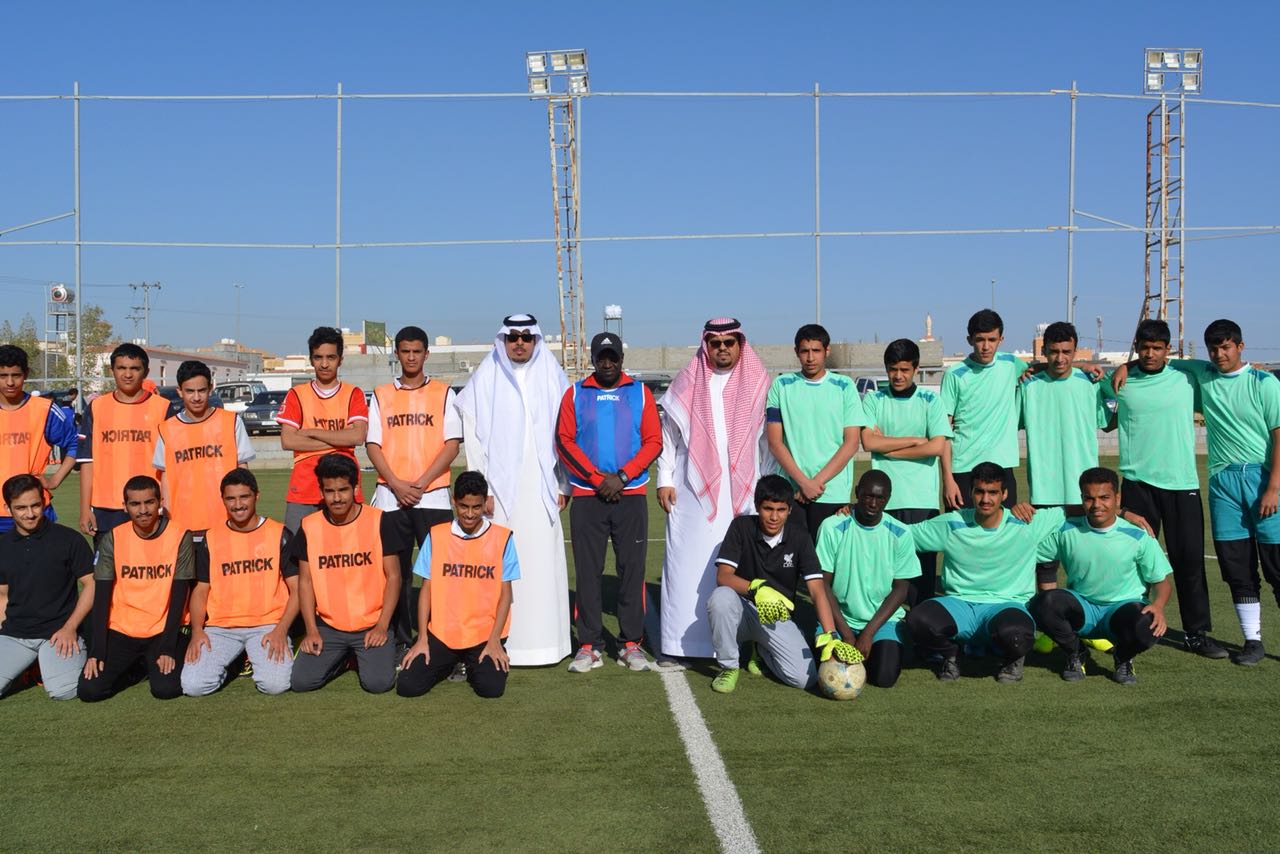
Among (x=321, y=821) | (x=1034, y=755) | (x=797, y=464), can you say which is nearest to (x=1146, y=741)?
(x=1034, y=755)

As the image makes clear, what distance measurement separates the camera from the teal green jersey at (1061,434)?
5887mm

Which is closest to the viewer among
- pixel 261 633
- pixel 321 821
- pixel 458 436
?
pixel 321 821

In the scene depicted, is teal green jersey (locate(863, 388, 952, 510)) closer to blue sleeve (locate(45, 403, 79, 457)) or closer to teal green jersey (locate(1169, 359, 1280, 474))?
teal green jersey (locate(1169, 359, 1280, 474))

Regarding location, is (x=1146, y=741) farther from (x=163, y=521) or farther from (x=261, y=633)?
(x=163, y=521)

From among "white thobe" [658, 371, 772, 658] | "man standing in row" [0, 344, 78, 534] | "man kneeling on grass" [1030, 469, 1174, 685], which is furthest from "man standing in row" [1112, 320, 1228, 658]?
"man standing in row" [0, 344, 78, 534]

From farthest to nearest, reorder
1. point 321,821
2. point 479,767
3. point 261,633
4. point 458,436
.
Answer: point 458,436, point 261,633, point 479,767, point 321,821

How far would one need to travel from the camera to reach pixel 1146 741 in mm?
4297

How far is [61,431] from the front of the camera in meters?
6.24

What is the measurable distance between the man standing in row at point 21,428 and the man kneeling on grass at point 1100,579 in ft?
18.2

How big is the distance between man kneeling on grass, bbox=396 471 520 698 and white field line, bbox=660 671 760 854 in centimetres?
93

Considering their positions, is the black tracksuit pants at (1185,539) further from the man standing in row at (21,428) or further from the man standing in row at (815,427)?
the man standing in row at (21,428)

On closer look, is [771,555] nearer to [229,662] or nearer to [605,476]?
[605,476]

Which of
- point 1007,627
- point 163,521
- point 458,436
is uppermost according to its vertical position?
point 458,436

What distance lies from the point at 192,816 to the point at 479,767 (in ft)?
3.42
